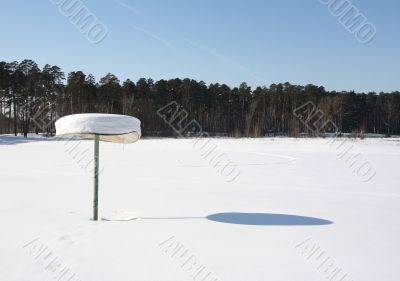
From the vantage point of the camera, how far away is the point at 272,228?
235 inches

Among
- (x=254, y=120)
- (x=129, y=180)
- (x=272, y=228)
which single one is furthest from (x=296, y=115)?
(x=272, y=228)

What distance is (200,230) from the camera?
19.0ft

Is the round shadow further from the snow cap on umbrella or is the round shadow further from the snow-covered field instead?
the snow cap on umbrella

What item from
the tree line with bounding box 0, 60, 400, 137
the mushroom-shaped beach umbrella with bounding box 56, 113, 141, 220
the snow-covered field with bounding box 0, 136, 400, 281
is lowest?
the snow-covered field with bounding box 0, 136, 400, 281

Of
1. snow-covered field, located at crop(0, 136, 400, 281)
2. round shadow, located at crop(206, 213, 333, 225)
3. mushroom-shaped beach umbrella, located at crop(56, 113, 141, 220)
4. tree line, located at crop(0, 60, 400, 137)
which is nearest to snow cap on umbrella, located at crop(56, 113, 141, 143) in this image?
mushroom-shaped beach umbrella, located at crop(56, 113, 141, 220)

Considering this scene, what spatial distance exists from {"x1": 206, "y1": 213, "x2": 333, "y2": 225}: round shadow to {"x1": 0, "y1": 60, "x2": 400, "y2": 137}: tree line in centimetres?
4318

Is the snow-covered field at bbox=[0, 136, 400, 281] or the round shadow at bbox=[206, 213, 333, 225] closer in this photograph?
the snow-covered field at bbox=[0, 136, 400, 281]

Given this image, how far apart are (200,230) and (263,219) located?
52.1 inches

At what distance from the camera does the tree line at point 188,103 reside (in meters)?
56.7

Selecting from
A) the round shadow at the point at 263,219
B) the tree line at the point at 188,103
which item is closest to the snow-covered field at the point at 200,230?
the round shadow at the point at 263,219

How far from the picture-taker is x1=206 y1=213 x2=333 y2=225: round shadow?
250 inches

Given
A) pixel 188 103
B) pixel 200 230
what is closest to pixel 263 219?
pixel 200 230

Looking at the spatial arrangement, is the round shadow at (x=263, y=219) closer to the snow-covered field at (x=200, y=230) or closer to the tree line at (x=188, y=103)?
the snow-covered field at (x=200, y=230)

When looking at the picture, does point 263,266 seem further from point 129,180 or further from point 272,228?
point 129,180
